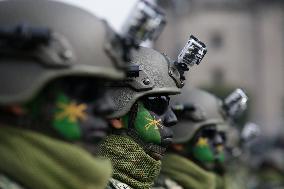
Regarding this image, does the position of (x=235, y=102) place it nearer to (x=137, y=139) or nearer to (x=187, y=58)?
(x=187, y=58)

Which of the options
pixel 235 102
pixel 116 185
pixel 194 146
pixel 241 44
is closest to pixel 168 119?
pixel 116 185

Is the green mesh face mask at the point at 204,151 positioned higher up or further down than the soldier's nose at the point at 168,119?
higher up

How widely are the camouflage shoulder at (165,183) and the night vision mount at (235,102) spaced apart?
1.35m

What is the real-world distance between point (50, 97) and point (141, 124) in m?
1.86

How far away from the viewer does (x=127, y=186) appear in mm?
5688

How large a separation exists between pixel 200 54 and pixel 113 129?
935 millimetres

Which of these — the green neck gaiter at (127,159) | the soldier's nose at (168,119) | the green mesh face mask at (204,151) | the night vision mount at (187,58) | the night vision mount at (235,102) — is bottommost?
the green neck gaiter at (127,159)

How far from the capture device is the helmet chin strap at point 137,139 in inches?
225

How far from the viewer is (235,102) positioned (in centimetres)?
858

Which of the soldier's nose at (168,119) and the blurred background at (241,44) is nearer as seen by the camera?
the soldier's nose at (168,119)

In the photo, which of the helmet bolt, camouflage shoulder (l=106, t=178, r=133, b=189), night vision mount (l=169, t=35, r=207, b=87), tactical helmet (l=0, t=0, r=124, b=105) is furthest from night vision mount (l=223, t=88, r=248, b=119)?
tactical helmet (l=0, t=0, r=124, b=105)

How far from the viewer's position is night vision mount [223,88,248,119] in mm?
8367

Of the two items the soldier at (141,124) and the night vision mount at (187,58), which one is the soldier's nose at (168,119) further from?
the night vision mount at (187,58)

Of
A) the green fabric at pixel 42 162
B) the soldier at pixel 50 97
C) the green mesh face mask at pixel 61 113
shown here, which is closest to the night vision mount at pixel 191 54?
the soldier at pixel 50 97
